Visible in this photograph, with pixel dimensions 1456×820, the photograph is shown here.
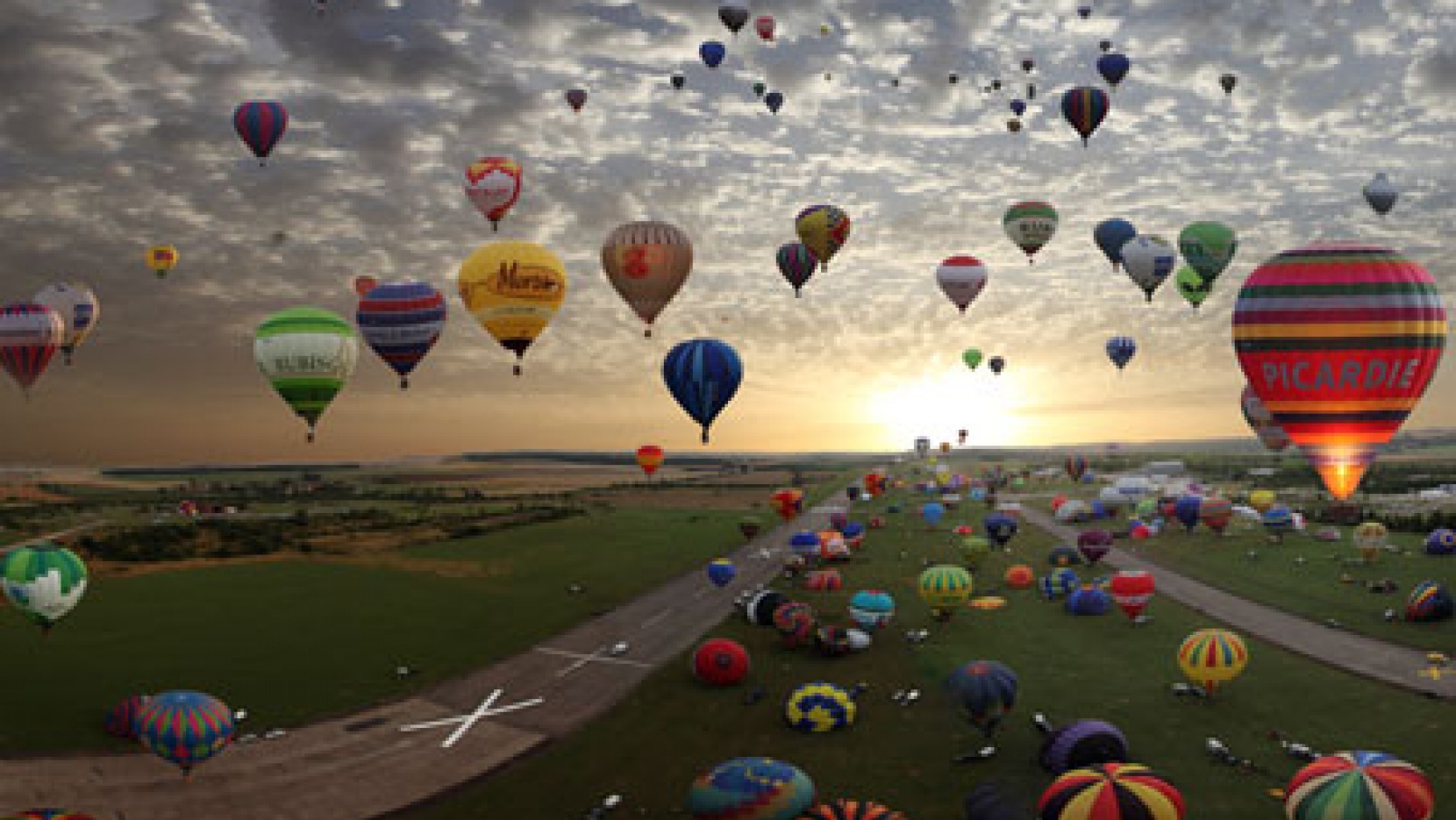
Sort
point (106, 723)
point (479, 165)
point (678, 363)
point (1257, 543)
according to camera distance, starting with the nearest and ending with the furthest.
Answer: point (106, 723) → point (678, 363) → point (479, 165) → point (1257, 543)

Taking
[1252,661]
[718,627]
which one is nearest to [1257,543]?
[1252,661]

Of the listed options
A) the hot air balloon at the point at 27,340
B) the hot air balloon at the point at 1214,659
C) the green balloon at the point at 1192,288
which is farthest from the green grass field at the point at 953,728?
the hot air balloon at the point at 27,340

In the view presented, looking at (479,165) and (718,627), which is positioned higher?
(479,165)

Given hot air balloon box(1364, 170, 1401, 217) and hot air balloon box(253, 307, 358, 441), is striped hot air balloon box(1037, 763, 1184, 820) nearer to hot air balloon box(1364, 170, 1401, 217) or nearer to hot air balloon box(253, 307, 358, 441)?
hot air balloon box(253, 307, 358, 441)

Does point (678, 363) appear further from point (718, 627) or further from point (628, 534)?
point (628, 534)

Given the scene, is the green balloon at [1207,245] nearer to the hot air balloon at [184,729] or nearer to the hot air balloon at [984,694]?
the hot air balloon at [984,694]

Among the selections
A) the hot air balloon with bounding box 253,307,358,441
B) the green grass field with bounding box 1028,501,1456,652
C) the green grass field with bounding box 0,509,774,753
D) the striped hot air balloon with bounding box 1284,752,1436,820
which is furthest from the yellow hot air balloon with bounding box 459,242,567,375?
the green grass field with bounding box 1028,501,1456,652

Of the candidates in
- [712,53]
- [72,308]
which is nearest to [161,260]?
[72,308]
